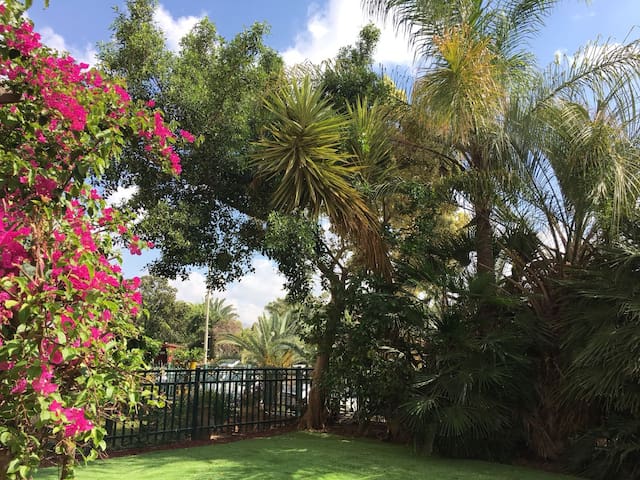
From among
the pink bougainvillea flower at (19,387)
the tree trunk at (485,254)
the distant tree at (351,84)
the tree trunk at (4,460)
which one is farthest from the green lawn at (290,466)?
the distant tree at (351,84)

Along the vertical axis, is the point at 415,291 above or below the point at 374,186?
below

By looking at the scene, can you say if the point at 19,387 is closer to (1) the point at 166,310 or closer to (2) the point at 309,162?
(2) the point at 309,162

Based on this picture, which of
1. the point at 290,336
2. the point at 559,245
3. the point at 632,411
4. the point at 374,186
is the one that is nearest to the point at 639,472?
the point at 632,411

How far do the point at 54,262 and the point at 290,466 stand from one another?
190 inches

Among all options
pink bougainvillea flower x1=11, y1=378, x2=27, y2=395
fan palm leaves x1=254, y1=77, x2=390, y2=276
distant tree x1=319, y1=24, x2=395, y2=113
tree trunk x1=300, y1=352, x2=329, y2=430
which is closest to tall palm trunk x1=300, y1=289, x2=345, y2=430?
tree trunk x1=300, y1=352, x2=329, y2=430

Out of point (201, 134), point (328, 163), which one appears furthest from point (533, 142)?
point (201, 134)

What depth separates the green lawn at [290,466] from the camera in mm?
5824

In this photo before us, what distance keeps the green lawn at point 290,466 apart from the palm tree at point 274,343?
11.9 meters

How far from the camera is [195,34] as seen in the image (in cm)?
909

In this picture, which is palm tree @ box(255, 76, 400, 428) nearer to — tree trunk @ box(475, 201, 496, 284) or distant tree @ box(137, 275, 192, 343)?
tree trunk @ box(475, 201, 496, 284)

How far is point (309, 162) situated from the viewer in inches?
324

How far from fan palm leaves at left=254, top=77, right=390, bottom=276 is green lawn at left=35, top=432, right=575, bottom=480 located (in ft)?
11.5

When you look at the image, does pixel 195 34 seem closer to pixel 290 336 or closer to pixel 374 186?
pixel 374 186

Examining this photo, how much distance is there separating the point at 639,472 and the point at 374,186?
5550 mm
